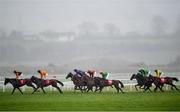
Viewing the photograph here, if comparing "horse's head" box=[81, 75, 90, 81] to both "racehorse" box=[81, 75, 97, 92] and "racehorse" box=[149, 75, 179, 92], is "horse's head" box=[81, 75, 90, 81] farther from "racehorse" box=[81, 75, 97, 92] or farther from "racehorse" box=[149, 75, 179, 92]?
"racehorse" box=[149, 75, 179, 92]

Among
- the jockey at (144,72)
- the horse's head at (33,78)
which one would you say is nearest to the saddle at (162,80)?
the jockey at (144,72)

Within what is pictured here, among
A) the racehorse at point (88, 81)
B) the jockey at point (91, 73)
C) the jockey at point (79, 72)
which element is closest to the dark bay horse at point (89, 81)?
the racehorse at point (88, 81)

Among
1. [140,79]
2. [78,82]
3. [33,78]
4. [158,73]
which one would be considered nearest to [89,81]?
[78,82]

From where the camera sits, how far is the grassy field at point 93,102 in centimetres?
948

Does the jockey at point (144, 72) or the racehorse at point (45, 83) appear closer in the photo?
the jockey at point (144, 72)

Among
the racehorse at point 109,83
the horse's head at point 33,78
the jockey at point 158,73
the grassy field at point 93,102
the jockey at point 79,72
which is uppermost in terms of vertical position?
the jockey at point 79,72

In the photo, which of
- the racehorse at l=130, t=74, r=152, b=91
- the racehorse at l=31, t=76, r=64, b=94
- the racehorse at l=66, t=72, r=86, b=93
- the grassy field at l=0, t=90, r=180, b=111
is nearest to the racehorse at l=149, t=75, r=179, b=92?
the racehorse at l=130, t=74, r=152, b=91

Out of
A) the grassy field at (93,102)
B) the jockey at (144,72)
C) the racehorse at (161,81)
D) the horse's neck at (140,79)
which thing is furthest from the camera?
the horse's neck at (140,79)

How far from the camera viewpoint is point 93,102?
995 cm

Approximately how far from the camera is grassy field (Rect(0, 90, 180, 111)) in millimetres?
9477

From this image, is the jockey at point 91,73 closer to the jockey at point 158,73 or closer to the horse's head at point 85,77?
the horse's head at point 85,77

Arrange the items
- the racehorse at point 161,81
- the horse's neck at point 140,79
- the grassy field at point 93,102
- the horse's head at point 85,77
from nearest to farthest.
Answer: the grassy field at point 93,102, the racehorse at point 161,81, the horse's neck at point 140,79, the horse's head at point 85,77

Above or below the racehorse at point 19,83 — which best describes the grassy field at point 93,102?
below

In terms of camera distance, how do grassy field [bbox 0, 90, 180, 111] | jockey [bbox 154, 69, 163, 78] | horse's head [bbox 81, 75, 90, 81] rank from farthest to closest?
horse's head [bbox 81, 75, 90, 81], jockey [bbox 154, 69, 163, 78], grassy field [bbox 0, 90, 180, 111]
